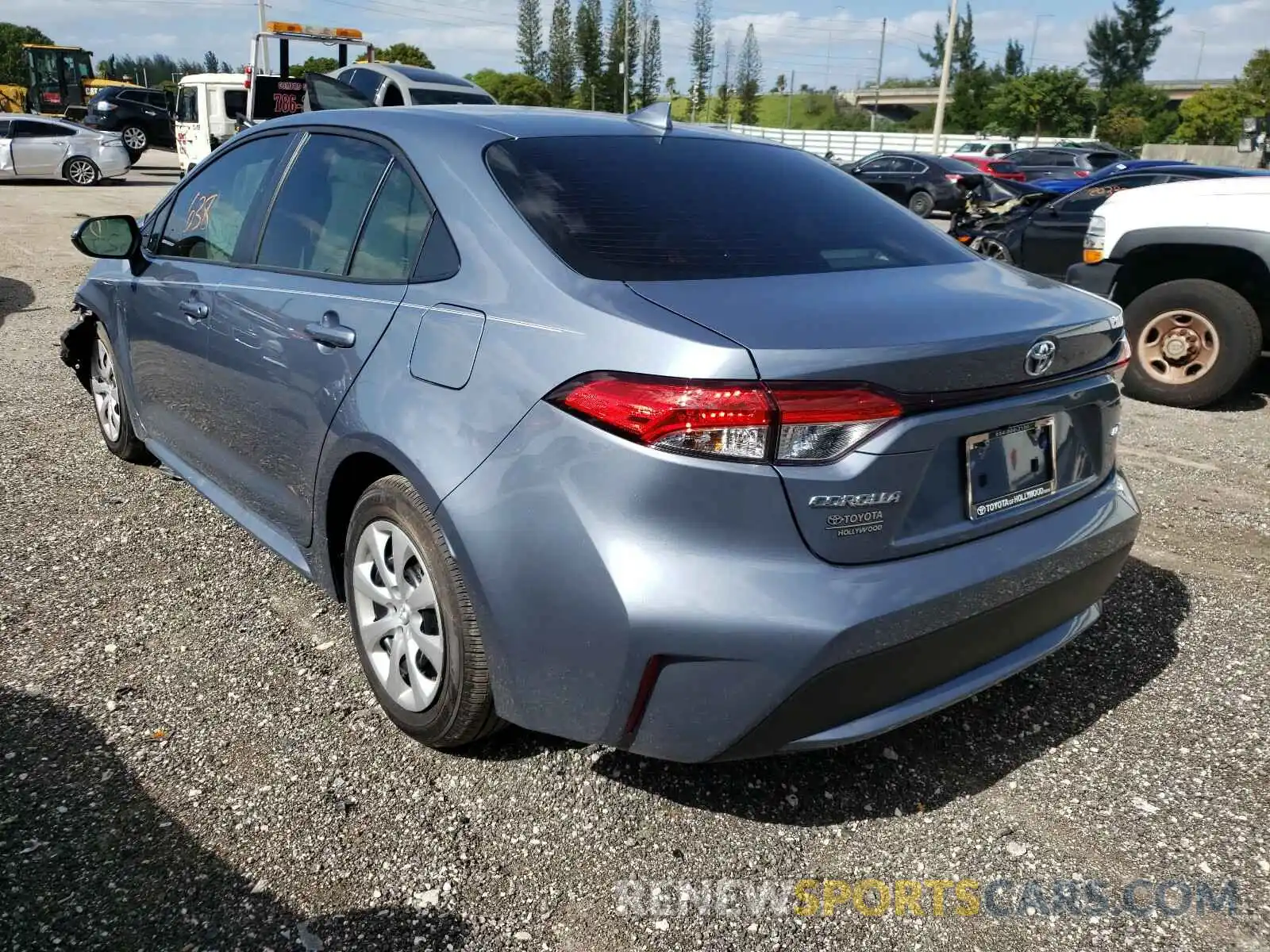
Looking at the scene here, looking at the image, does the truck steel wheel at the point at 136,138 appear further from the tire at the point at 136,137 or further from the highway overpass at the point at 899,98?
the highway overpass at the point at 899,98

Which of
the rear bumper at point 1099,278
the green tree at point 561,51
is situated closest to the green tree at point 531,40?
the green tree at point 561,51

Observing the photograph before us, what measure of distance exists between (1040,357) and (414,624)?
1606mm

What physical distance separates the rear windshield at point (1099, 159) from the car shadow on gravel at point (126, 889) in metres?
25.6

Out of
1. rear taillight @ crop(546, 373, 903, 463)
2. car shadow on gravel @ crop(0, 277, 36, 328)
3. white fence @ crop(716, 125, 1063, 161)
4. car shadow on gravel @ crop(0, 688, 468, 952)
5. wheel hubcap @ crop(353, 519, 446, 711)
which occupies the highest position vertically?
white fence @ crop(716, 125, 1063, 161)

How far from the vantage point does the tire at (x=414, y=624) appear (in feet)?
7.63

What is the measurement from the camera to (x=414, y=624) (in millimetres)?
2521

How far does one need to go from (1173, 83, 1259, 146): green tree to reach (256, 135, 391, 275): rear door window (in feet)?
192

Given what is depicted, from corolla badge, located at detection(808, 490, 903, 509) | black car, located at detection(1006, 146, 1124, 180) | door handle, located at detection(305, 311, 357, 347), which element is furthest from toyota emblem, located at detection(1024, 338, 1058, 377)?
black car, located at detection(1006, 146, 1124, 180)

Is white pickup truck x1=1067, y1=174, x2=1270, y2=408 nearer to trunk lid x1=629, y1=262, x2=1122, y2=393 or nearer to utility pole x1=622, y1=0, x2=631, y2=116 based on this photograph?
trunk lid x1=629, y1=262, x2=1122, y2=393

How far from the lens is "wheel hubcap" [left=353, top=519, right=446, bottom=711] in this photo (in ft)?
8.11

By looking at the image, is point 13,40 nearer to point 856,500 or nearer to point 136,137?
point 136,137

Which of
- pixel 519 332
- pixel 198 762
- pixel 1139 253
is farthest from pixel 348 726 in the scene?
pixel 1139 253

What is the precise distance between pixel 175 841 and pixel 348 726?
0.56 meters

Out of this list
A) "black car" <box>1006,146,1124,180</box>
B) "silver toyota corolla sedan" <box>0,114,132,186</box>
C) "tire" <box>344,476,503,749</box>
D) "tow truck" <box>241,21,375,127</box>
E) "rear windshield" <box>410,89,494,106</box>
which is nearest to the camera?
"tire" <box>344,476,503,749</box>
